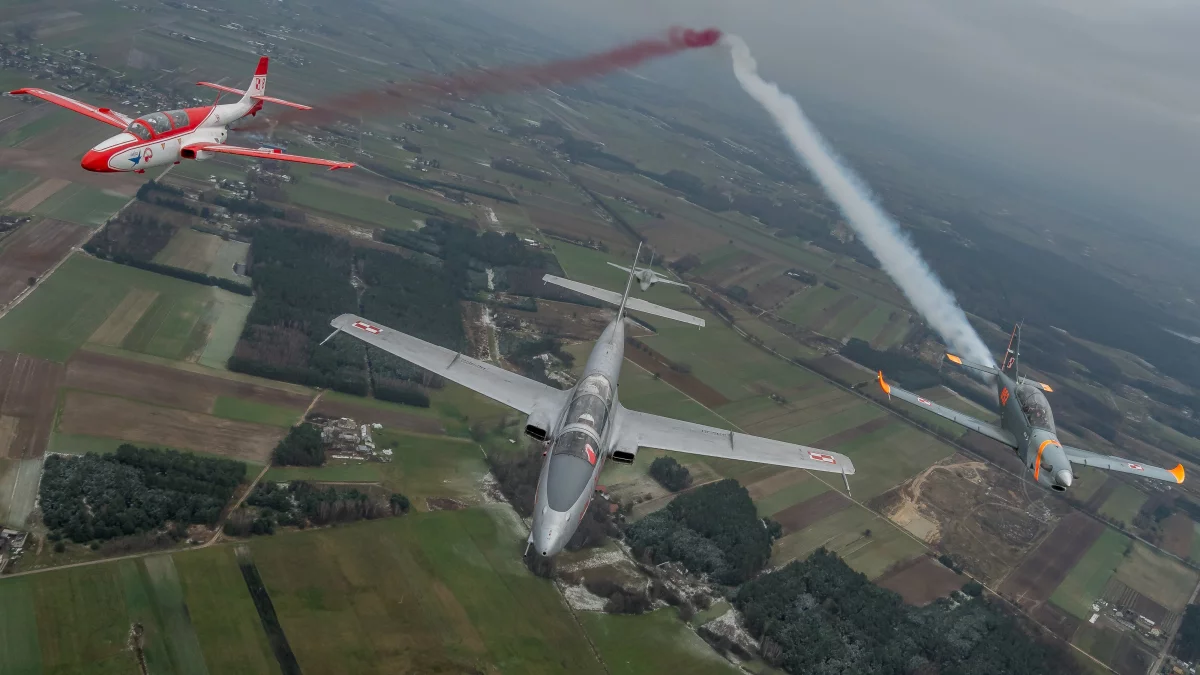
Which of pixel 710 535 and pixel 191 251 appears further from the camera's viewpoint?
pixel 191 251

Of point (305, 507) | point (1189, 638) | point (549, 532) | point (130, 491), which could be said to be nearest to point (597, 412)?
point (549, 532)

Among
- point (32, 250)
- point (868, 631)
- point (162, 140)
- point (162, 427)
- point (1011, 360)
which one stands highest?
point (162, 140)

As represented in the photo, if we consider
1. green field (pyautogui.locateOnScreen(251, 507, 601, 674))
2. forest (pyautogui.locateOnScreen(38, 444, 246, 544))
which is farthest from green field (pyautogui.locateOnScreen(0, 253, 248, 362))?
green field (pyautogui.locateOnScreen(251, 507, 601, 674))

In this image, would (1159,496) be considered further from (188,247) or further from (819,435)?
(188,247)

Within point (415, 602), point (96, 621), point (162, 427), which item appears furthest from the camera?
point (162, 427)

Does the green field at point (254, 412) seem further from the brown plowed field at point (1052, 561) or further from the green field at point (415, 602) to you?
the brown plowed field at point (1052, 561)

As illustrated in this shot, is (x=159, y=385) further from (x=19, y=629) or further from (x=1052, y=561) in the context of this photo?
(x=1052, y=561)

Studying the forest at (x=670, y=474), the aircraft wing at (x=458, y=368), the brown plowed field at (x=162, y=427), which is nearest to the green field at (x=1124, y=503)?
the forest at (x=670, y=474)
